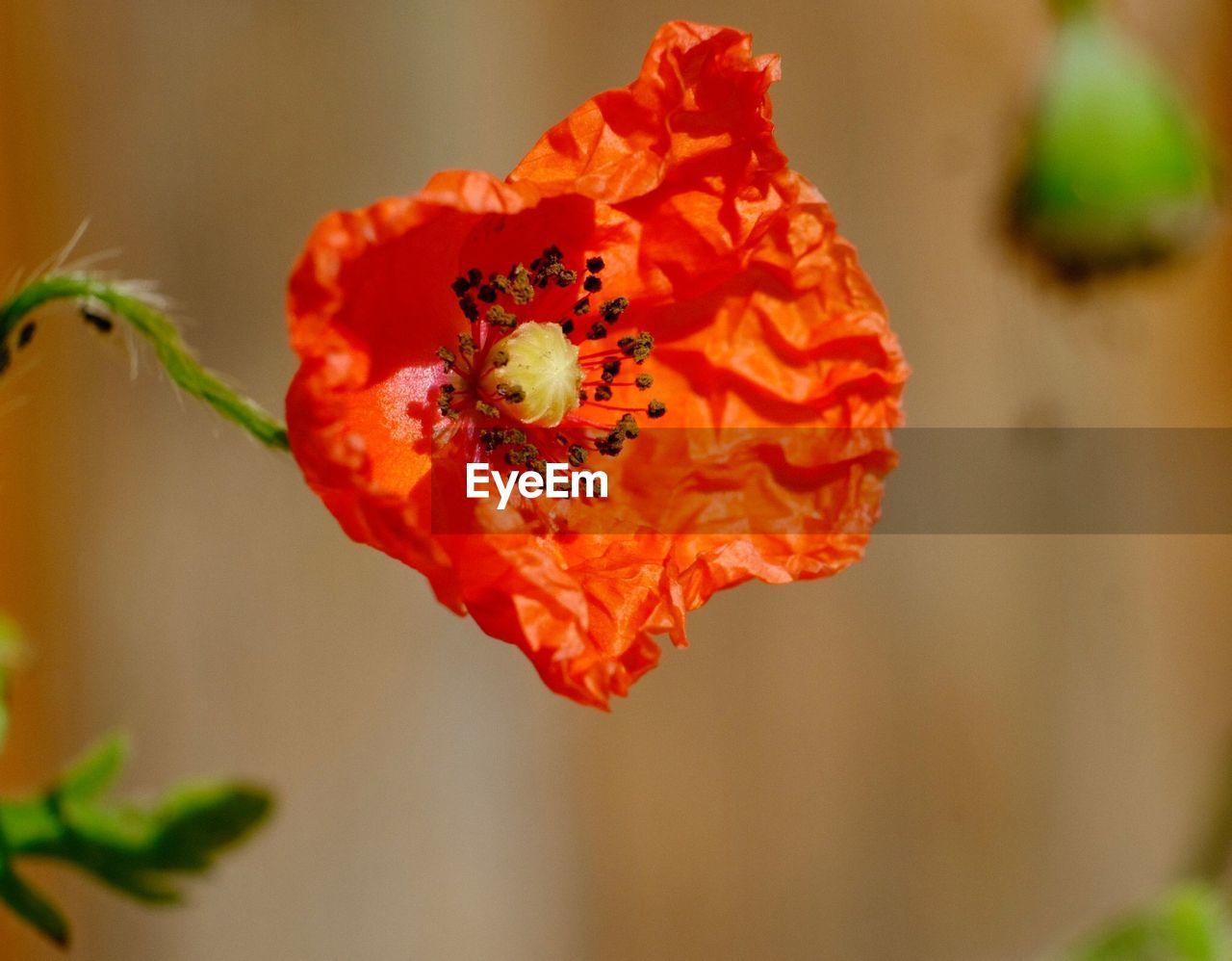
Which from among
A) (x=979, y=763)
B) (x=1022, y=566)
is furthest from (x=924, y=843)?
(x=1022, y=566)

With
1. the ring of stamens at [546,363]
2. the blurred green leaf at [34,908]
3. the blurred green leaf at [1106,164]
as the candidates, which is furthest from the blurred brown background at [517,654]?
the blurred green leaf at [34,908]

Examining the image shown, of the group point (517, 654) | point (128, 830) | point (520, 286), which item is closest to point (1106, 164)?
point (517, 654)

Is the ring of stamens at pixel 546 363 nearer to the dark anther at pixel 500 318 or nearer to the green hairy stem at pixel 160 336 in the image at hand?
the dark anther at pixel 500 318

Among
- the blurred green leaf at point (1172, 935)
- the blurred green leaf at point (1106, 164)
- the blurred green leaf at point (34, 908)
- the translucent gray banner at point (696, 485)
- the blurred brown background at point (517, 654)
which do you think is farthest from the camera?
the blurred green leaf at point (1106, 164)

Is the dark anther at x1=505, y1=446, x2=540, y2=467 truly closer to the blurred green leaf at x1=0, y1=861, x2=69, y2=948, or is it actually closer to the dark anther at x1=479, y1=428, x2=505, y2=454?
the dark anther at x1=479, y1=428, x2=505, y2=454

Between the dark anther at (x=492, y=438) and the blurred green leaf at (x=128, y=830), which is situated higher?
the dark anther at (x=492, y=438)

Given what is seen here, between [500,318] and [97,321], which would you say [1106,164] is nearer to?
[500,318]
